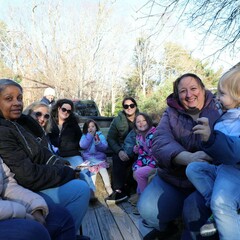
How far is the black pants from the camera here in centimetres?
400

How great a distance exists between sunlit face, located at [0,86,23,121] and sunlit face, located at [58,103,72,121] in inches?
76.0

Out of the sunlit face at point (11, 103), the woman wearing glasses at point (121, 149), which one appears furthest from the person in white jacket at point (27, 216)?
the woman wearing glasses at point (121, 149)

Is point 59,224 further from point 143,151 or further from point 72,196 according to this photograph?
point 143,151

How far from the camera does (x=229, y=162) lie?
1633 millimetres

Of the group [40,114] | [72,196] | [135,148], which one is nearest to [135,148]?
[135,148]

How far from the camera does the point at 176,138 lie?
247 cm

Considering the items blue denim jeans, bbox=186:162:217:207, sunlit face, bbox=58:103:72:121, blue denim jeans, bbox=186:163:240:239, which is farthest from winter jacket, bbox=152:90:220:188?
sunlit face, bbox=58:103:72:121

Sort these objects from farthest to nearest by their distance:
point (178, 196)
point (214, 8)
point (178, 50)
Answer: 1. point (178, 50)
2. point (214, 8)
3. point (178, 196)

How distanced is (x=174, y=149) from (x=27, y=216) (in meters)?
1.12

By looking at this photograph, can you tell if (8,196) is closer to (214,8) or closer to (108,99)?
(214,8)

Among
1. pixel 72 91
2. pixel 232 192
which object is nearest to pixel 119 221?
pixel 232 192

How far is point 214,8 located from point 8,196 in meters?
3.97

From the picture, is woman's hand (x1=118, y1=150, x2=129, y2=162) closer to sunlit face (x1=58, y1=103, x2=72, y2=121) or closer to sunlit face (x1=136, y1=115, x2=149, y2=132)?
sunlit face (x1=136, y1=115, x2=149, y2=132)

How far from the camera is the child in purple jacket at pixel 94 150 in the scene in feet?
13.8
